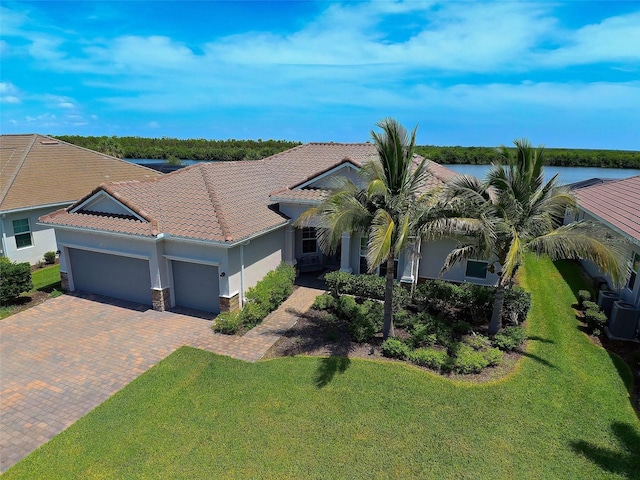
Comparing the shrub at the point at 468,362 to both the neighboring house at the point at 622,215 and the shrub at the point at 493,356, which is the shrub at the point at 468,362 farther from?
the neighboring house at the point at 622,215

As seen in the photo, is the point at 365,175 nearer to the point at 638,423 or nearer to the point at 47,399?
the point at 638,423

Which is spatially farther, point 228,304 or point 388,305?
point 228,304

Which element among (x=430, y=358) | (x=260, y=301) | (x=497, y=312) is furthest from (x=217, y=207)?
(x=497, y=312)

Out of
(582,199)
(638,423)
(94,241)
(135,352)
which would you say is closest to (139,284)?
(94,241)

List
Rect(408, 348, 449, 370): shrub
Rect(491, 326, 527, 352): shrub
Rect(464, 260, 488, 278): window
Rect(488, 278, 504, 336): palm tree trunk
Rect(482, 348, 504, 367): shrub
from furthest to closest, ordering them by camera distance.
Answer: Rect(464, 260, 488, 278): window
Rect(488, 278, 504, 336): palm tree trunk
Rect(491, 326, 527, 352): shrub
Rect(482, 348, 504, 367): shrub
Rect(408, 348, 449, 370): shrub

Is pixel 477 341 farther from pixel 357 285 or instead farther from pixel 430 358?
pixel 357 285

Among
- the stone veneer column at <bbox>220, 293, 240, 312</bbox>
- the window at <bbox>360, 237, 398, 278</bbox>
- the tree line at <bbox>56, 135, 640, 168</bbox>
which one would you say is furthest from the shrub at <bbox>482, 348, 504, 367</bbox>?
the tree line at <bbox>56, 135, 640, 168</bbox>

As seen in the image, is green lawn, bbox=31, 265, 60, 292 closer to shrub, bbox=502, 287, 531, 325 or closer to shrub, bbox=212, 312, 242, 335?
shrub, bbox=212, 312, 242, 335
